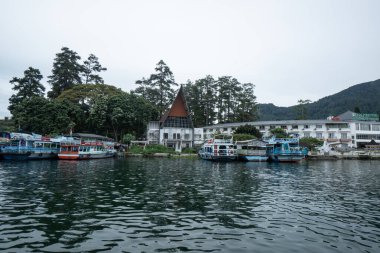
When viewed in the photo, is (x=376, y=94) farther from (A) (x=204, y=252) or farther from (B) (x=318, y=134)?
(A) (x=204, y=252)

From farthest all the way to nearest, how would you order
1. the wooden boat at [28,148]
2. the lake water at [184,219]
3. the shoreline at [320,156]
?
the shoreline at [320,156]
the wooden boat at [28,148]
the lake water at [184,219]

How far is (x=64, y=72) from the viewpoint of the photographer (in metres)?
87.9

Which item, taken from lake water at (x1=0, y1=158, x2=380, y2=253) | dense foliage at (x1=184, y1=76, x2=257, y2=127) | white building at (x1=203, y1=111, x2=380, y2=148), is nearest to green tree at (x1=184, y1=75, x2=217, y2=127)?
dense foliage at (x1=184, y1=76, x2=257, y2=127)

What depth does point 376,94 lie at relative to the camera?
15975cm

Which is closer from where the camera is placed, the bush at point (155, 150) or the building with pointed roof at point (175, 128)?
the bush at point (155, 150)

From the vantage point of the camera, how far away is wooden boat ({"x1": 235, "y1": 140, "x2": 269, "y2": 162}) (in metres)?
58.9

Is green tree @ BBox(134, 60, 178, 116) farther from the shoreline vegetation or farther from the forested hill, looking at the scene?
the forested hill

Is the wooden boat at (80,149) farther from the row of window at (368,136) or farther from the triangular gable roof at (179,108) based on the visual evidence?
the row of window at (368,136)

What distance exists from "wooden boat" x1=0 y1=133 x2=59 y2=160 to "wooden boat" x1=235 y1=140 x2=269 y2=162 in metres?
37.8

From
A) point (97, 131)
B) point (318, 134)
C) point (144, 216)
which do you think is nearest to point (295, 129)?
point (318, 134)

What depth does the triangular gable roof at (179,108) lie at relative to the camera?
270 feet

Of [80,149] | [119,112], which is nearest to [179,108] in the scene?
[119,112]

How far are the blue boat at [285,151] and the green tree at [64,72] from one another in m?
63.8

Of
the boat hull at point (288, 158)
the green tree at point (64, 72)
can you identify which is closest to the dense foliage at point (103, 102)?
the green tree at point (64, 72)
